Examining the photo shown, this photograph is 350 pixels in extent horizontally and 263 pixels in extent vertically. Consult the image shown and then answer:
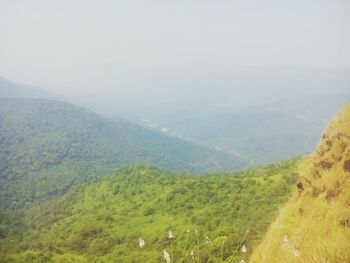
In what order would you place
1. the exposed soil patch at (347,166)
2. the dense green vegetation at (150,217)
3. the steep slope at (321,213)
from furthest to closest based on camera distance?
the dense green vegetation at (150,217) < the exposed soil patch at (347,166) < the steep slope at (321,213)

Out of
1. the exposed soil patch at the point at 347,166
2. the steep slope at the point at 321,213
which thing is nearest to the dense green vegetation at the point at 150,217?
the steep slope at the point at 321,213

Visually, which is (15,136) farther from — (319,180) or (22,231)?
(319,180)

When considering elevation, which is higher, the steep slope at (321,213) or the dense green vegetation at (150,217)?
the steep slope at (321,213)

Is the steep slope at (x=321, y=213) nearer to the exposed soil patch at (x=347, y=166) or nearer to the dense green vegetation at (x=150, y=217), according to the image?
the exposed soil patch at (x=347, y=166)

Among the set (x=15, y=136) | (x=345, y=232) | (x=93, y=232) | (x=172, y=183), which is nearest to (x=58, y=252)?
(x=93, y=232)

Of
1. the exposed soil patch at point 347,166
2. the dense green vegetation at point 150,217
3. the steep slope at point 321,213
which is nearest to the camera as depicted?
the steep slope at point 321,213

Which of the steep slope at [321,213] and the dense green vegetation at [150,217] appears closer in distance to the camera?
the steep slope at [321,213]

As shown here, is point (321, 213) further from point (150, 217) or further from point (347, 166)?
point (150, 217)
